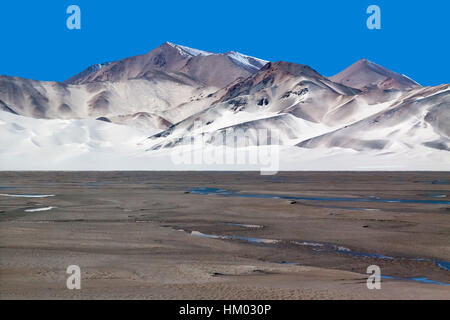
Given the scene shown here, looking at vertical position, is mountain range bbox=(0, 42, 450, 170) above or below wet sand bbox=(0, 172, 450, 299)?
above

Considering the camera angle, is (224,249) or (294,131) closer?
(224,249)

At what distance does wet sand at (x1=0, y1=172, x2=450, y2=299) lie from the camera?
12.7 metres

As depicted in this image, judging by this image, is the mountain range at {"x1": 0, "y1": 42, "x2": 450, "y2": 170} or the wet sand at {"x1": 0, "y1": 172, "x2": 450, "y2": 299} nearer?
the wet sand at {"x1": 0, "y1": 172, "x2": 450, "y2": 299}

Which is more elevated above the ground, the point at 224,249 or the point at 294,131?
the point at 294,131

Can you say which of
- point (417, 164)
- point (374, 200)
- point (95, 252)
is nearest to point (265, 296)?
point (95, 252)

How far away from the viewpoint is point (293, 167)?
344 ft

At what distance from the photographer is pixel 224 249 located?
18094mm

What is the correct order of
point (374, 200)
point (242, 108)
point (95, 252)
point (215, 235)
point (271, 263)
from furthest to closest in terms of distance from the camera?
point (242, 108) < point (374, 200) < point (215, 235) < point (95, 252) < point (271, 263)

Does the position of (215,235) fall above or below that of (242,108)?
below

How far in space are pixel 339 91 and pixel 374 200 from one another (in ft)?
466

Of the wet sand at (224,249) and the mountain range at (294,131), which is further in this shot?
the mountain range at (294,131)

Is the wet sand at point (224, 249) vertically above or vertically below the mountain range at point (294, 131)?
below

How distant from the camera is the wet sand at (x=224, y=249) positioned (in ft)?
41.7
